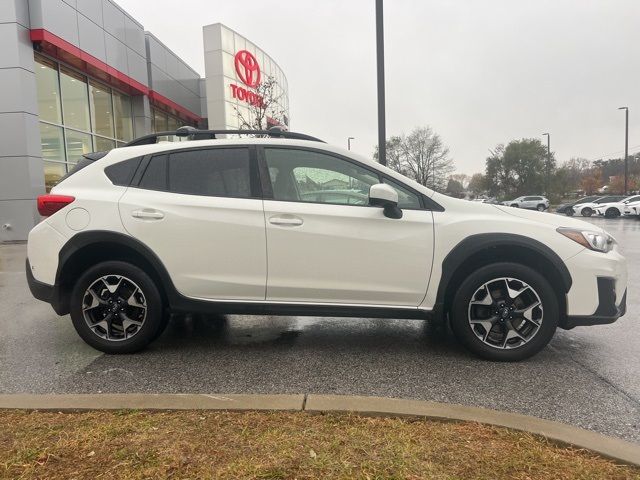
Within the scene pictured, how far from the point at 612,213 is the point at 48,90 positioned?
30.3m

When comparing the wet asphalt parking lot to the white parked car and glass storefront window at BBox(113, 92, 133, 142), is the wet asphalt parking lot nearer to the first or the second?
glass storefront window at BBox(113, 92, 133, 142)

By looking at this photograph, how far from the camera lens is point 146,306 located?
3.79 m

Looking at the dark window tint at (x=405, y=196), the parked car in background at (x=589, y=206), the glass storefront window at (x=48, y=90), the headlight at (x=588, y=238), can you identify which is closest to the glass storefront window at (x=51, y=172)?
the glass storefront window at (x=48, y=90)

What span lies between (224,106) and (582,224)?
22266 mm

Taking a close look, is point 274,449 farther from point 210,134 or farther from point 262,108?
point 262,108

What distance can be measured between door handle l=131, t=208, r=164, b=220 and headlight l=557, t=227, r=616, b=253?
3.11m

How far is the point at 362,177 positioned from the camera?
3812 millimetres

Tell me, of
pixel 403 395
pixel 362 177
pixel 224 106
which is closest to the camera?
pixel 403 395

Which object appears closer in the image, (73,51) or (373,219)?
(373,219)

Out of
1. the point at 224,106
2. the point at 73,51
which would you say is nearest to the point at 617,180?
the point at 224,106

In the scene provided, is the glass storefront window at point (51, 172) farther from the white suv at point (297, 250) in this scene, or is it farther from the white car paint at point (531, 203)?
the white car paint at point (531, 203)

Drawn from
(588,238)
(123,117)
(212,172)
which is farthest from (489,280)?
(123,117)

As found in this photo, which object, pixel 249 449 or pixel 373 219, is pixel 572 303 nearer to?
pixel 373 219

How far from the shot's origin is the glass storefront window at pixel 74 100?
1600 centimetres
